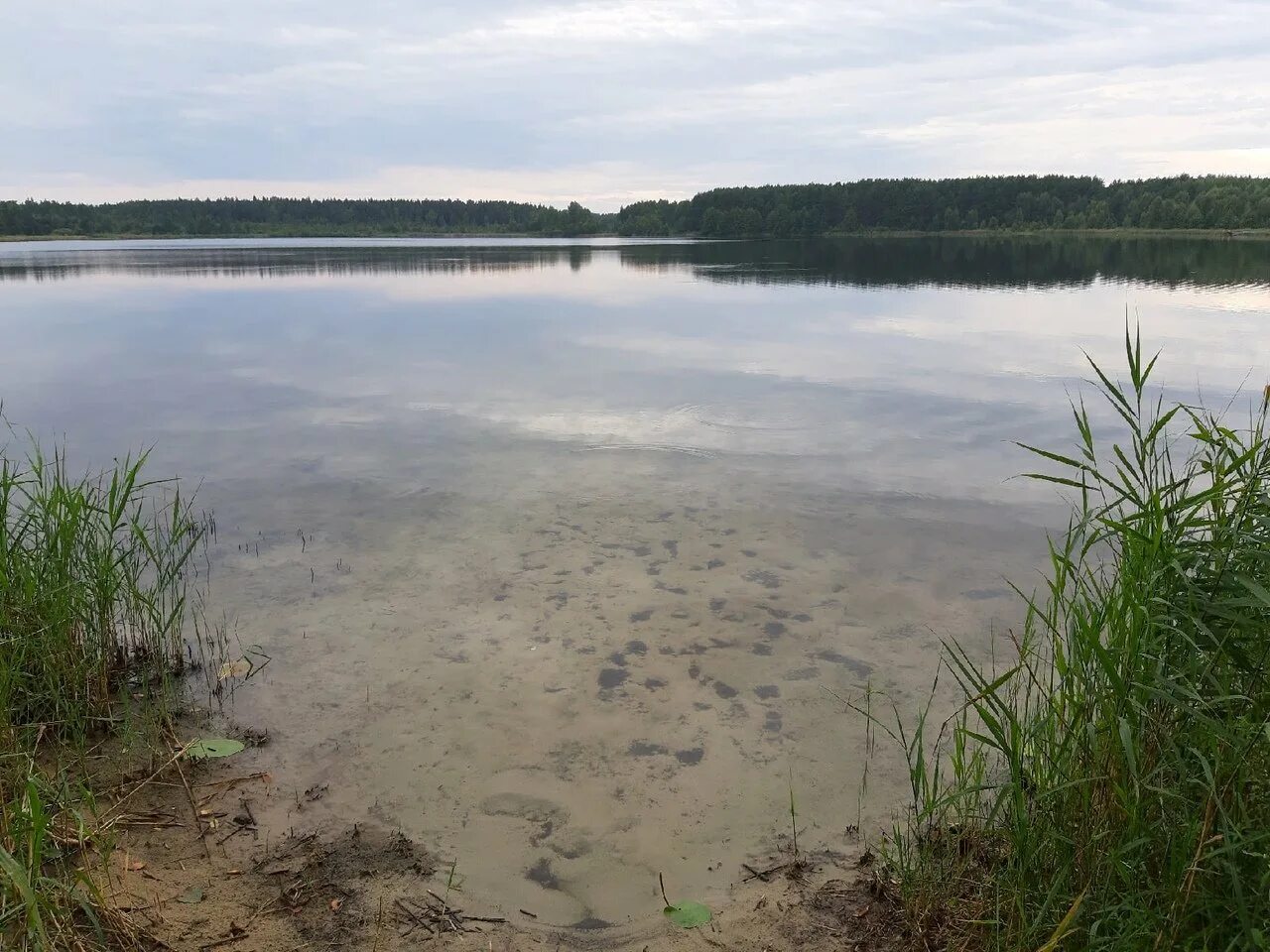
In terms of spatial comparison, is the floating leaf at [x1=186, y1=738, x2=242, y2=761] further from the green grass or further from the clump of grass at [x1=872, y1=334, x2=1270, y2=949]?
the clump of grass at [x1=872, y1=334, x2=1270, y2=949]

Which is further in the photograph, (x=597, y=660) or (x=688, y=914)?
(x=597, y=660)

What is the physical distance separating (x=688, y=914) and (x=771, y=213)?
11492 cm

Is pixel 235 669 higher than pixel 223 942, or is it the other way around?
pixel 235 669

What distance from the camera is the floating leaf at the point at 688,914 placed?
322 centimetres

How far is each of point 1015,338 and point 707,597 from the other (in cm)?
1566

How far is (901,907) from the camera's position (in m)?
3.16

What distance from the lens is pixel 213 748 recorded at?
14.1 feet

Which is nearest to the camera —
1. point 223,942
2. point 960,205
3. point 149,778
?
point 223,942

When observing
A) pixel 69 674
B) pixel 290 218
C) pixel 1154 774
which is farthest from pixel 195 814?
pixel 290 218

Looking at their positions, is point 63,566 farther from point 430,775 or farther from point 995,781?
point 995,781

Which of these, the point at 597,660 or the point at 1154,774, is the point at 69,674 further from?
the point at 1154,774

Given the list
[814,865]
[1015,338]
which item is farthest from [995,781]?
[1015,338]

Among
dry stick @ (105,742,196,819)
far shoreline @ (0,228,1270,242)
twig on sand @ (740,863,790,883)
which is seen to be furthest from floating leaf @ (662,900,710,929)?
far shoreline @ (0,228,1270,242)

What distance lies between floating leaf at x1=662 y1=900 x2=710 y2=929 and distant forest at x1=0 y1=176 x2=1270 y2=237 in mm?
93357
